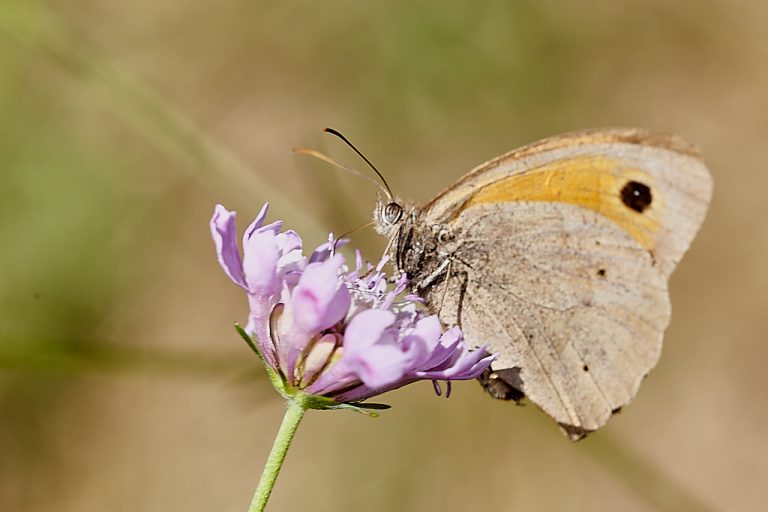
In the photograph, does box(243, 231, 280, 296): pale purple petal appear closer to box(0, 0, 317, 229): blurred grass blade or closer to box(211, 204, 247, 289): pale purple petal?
box(211, 204, 247, 289): pale purple petal

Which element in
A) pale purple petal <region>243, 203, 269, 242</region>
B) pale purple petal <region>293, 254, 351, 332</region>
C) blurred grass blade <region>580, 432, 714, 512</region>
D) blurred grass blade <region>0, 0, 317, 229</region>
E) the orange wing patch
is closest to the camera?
pale purple petal <region>293, 254, 351, 332</region>

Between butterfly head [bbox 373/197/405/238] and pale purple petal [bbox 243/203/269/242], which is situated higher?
pale purple petal [bbox 243/203/269/242]

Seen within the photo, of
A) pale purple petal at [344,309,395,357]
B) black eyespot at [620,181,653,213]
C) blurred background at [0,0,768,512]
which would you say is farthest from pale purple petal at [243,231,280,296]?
blurred background at [0,0,768,512]

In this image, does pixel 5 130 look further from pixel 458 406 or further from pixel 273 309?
pixel 273 309

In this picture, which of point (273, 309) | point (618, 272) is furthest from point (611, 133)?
point (273, 309)

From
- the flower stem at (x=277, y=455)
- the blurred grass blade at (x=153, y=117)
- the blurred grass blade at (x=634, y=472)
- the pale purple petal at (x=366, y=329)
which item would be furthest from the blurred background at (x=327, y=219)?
the pale purple petal at (x=366, y=329)

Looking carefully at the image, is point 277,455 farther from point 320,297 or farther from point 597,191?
point 597,191

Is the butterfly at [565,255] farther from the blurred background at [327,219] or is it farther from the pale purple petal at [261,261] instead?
the blurred background at [327,219]
